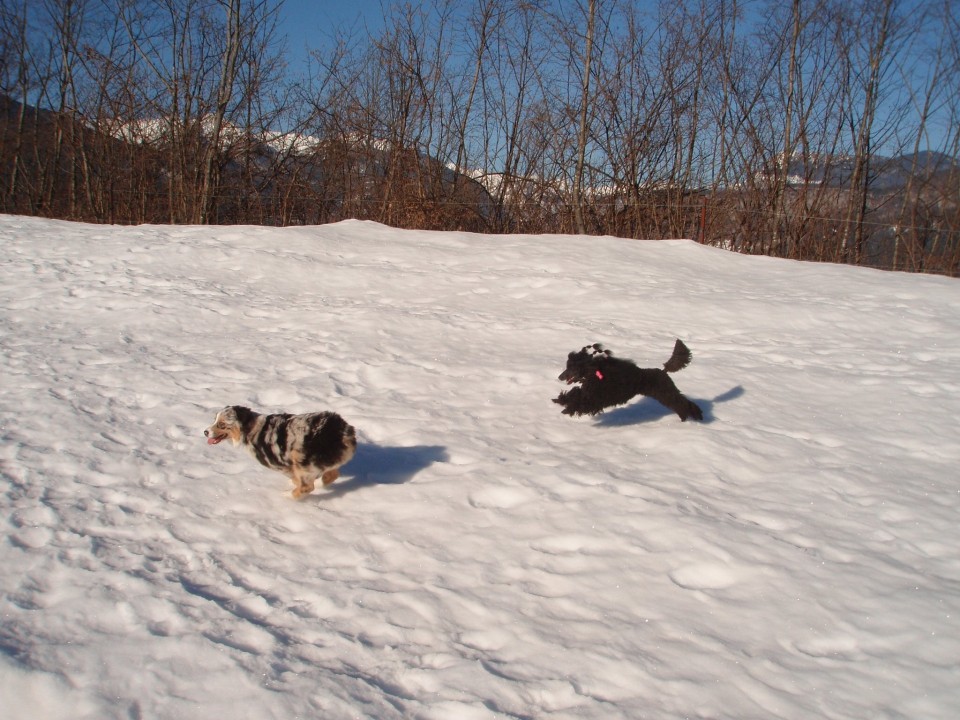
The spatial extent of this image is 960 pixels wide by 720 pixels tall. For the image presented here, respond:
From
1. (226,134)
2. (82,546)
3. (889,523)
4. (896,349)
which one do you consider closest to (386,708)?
(82,546)

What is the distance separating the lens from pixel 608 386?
16.5ft

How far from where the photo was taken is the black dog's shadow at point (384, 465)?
14.4 feet

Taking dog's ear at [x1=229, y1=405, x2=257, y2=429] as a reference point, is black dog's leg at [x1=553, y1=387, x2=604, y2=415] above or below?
above

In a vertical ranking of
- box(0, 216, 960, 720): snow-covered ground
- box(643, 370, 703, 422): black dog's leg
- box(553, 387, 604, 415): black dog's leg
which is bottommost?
box(0, 216, 960, 720): snow-covered ground

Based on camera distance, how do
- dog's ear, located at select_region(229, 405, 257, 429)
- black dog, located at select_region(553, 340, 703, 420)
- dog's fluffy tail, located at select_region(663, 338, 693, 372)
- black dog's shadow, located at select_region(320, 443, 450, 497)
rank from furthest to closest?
dog's fluffy tail, located at select_region(663, 338, 693, 372) → black dog, located at select_region(553, 340, 703, 420) → black dog's shadow, located at select_region(320, 443, 450, 497) → dog's ear, located at select_region(229, 405, 257, 429)

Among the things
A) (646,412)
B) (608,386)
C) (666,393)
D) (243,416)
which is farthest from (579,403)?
(243,416)

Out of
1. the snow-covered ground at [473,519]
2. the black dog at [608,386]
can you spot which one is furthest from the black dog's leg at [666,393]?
the snow-covered ground at [473,519]

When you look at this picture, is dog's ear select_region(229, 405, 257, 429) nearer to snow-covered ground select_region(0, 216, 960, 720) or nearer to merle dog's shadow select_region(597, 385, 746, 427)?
snow-covered ground select_region(0, 216, 960, 720)

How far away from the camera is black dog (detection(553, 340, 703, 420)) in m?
5.05

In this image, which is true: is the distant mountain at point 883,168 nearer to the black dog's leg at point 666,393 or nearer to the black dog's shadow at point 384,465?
the black dog's leg at point 666,393

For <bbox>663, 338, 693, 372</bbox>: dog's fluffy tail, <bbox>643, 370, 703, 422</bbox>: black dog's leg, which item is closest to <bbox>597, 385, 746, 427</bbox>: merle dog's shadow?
<bbox>643, 370, 703, 422</bbox>: black dog's leg

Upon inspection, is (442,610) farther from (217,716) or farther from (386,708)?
(217,716)

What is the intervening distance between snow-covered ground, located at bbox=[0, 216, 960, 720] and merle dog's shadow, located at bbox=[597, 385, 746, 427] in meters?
0.03

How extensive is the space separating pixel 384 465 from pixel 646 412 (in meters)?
2.39
